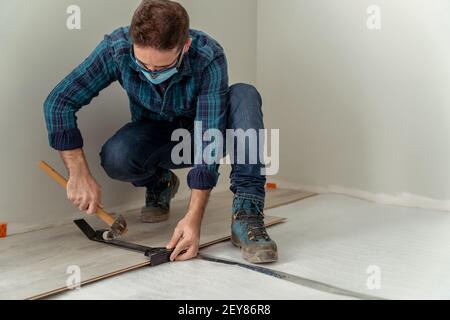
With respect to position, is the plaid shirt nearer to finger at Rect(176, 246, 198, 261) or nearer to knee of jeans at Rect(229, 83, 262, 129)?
knee of jeans at Rect(229, 83, 262, 129)

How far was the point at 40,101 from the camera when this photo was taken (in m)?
1.62

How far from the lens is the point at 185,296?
111 centimetres

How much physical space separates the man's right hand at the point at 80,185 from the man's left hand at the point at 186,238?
0.24 meters

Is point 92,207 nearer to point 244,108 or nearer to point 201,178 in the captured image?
point 201,178

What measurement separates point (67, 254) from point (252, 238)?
1.67 ft

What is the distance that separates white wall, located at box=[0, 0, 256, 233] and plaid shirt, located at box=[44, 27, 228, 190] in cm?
24

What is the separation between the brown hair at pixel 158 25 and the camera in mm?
1147

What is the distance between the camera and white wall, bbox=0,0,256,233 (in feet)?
5.06

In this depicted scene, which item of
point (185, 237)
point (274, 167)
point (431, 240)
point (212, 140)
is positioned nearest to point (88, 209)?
point (185, 237)

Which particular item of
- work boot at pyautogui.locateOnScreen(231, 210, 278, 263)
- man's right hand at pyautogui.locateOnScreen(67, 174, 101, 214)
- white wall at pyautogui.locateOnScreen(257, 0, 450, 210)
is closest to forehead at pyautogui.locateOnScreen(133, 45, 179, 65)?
man's right hand at pyautogui.locateOnScreen(67, 174, 101, 214)

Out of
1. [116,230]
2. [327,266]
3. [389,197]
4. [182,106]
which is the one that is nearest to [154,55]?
[182,106]

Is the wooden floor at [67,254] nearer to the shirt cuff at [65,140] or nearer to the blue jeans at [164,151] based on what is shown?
the blue jeans at [164,151]
